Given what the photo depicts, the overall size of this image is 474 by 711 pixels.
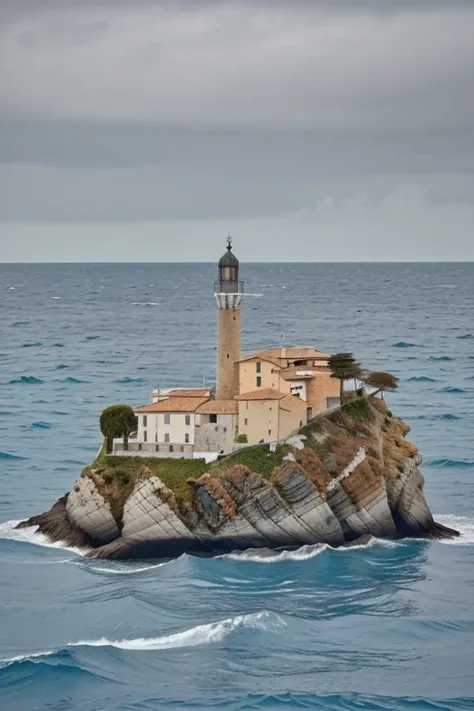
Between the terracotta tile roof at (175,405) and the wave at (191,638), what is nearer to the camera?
the wave at (191,638)

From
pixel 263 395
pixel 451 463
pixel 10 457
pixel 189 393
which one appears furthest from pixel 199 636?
pixel 10 457

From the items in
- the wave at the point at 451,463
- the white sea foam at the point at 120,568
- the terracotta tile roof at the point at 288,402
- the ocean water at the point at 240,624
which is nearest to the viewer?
the ocean water at the point at 240,624

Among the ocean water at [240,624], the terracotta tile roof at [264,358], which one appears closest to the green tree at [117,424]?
the ocean water at [240,624]

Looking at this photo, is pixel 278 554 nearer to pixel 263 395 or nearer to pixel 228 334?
pixel 263 395

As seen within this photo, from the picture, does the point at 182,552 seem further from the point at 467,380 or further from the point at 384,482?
the point at 467,380

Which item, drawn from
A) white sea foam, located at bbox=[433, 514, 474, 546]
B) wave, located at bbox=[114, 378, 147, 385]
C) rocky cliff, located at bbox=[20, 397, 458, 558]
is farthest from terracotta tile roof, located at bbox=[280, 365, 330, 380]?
wave, located at bbox=[114, 378, 147, 385]

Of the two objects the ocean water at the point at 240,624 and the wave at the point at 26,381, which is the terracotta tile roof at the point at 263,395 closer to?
the ocean water at the point at 240,624

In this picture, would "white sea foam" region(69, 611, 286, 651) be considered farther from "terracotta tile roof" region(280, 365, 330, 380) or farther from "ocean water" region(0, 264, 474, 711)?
"terracotta tile roof" region(280, 365, 330, 380)
